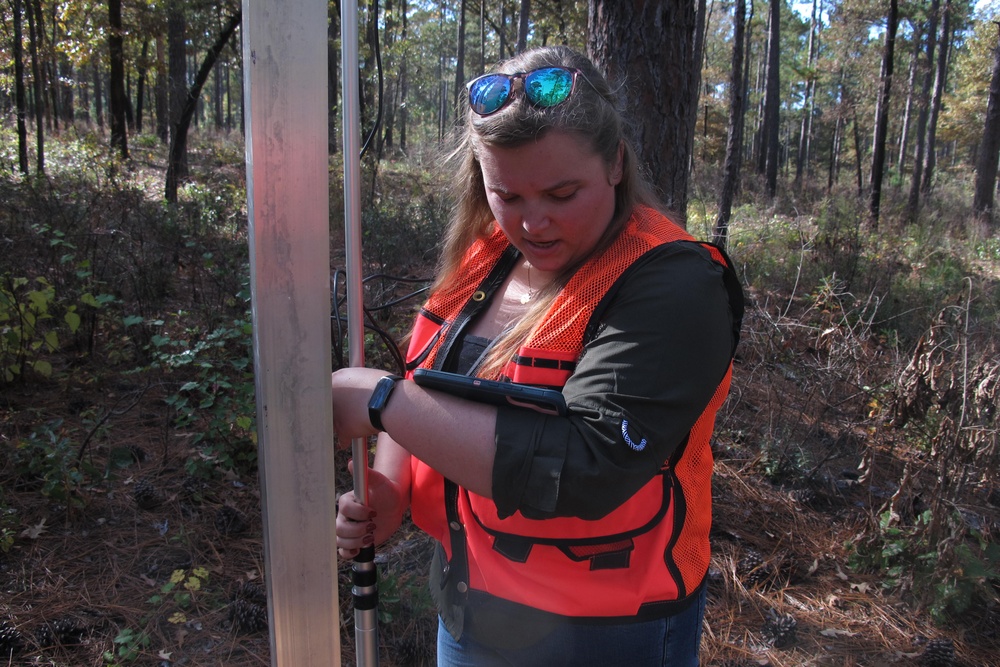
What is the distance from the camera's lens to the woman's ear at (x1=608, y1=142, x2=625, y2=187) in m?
1.18

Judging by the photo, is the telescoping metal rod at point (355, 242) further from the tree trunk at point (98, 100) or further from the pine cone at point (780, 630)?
the tree trunk at point (98, 100)

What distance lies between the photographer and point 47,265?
4789mm

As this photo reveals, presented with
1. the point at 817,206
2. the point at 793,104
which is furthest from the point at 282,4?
the point at 793,104

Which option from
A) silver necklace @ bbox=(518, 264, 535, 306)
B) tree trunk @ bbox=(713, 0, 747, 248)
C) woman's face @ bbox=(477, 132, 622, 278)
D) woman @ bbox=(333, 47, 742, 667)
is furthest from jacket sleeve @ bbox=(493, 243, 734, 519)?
tree trunk @ bbox=(713, 0, 747, 248)

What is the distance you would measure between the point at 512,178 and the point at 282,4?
448 millimetres

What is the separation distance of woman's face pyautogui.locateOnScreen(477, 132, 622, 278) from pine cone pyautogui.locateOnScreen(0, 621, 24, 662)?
2.43 m

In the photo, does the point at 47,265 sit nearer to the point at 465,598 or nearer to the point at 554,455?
the point at 465,598

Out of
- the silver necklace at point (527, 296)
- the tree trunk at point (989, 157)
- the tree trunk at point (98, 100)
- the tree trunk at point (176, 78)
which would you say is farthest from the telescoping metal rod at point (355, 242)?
the tree trunk at point (98, 100)

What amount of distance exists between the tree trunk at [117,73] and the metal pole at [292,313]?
32.6 feet

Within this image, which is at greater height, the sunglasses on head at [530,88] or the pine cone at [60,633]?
the sunglasses on head at [530,88]

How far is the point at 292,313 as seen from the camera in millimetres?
856

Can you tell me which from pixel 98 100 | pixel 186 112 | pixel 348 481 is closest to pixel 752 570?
pixel 348 481

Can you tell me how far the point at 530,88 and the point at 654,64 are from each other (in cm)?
232

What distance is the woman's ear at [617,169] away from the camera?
46.6 inches
